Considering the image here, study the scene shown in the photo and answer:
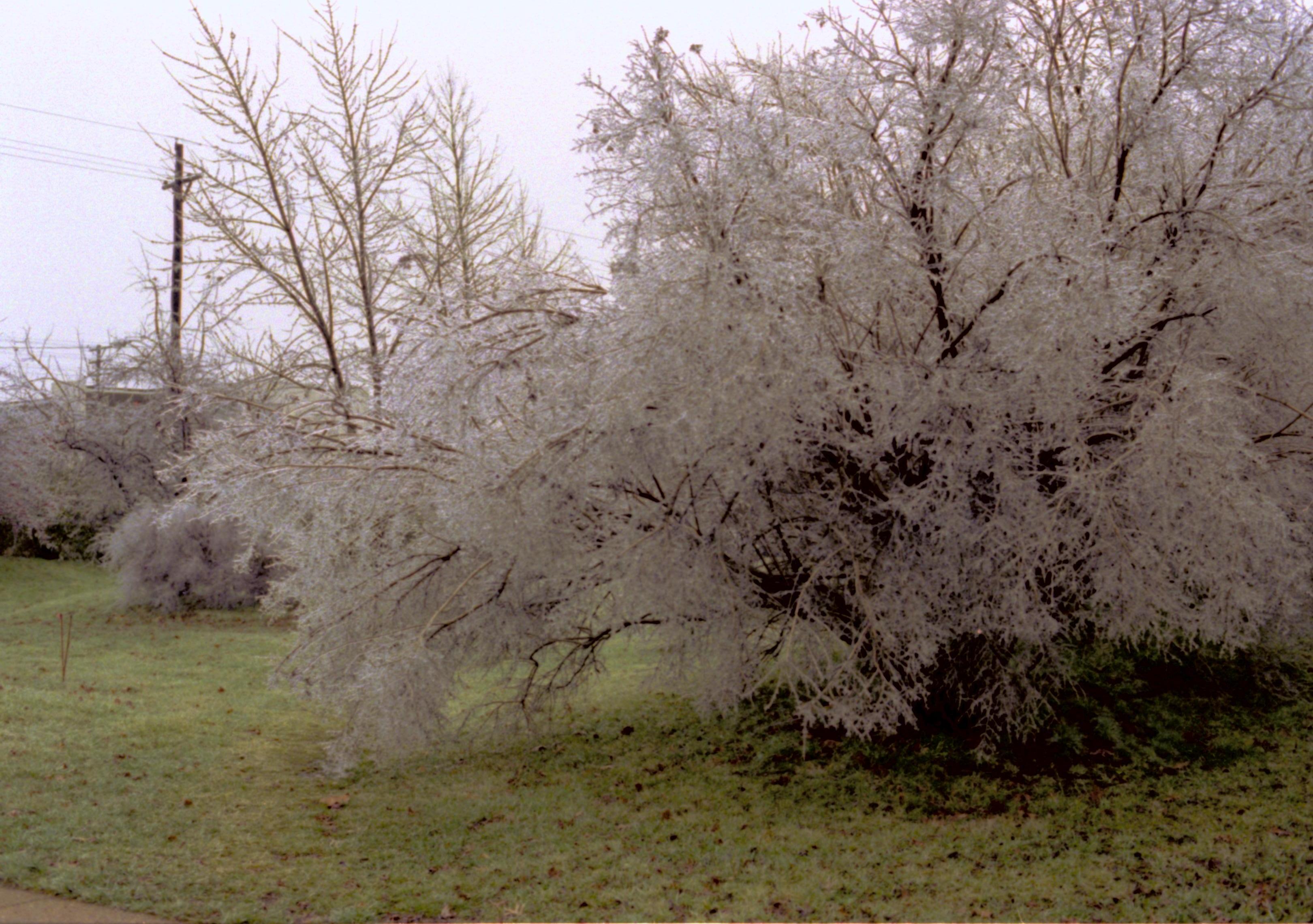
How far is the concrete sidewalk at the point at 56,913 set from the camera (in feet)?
20.0

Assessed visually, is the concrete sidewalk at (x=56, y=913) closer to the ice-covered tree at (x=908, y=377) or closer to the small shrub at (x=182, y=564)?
the ice-covered tree at (x=908, y=377)

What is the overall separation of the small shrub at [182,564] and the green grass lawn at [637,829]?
9.31m

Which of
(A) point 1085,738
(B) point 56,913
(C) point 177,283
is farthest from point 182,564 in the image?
(A) point 1085,738

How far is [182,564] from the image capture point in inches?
797

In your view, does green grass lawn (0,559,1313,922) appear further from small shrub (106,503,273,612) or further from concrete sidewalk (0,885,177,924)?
small shrub (106,503,273,612)

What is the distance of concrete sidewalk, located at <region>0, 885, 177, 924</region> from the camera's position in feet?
20.0

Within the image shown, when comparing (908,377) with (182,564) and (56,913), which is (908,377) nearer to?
(56,913)

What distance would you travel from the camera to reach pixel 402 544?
29.2ft

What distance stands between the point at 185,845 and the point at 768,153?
5820 millimetres

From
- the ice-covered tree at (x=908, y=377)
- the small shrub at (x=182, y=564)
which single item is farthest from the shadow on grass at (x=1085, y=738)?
the small shrub at (x=182, y=564)

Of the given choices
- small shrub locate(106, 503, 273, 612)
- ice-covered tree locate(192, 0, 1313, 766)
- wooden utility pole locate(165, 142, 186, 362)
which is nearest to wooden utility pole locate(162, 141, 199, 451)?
wooden utility pole locate(165, 142, 186, 362)

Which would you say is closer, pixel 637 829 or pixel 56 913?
pixel 56 913

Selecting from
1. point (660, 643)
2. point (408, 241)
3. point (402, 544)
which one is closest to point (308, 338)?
point (408, 241)

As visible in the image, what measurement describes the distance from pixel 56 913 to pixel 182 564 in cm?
1498
